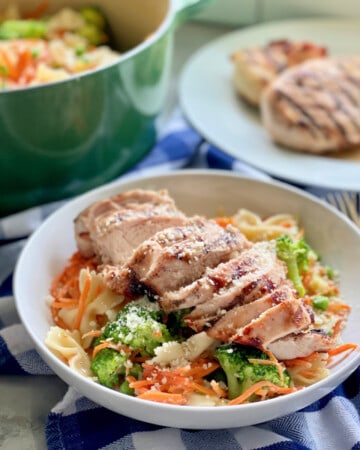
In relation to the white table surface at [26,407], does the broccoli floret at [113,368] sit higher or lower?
higher

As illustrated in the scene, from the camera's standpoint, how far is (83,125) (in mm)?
2895

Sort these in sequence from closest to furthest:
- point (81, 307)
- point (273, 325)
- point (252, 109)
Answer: point (273, 325) → point (81, 307) → point (252, 109)

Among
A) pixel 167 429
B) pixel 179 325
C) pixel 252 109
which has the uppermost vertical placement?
pixel 179 325

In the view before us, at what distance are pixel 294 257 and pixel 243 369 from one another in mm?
511

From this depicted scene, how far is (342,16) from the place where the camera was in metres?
4.54

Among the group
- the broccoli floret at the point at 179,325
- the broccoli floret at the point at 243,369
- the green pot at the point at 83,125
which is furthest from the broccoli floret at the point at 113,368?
the green pot at the point at 83,125

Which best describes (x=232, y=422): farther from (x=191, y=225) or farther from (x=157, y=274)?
(x=191, y=225)

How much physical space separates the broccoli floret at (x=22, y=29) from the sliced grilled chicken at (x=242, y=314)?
6.82 ft

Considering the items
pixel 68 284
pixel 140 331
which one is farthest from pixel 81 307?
pixel 140 331

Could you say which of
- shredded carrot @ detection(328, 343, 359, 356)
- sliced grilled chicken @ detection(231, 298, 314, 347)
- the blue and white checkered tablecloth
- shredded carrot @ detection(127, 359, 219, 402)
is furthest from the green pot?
shredded carrot @ detection(328, 343, 359, 356)

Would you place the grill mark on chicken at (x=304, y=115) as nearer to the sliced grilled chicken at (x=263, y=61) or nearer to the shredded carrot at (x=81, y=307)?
the sliced grilled chicken at (x=263, y=61)

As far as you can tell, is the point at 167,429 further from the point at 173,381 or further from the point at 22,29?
the point at 22,29

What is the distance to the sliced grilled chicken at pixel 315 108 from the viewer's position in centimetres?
330

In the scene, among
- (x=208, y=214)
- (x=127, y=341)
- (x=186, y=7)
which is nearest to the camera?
(x=127, y=341)
